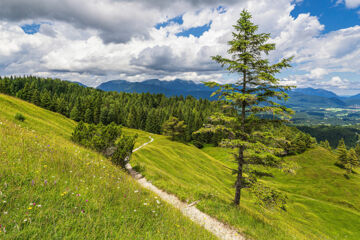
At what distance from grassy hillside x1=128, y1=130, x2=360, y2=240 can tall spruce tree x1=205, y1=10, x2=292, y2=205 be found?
1728 mm

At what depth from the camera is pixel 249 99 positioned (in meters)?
13.2

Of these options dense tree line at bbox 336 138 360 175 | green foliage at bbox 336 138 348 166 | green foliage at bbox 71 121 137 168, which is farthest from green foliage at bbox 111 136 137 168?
green foliage at bbox 336 138 348 166

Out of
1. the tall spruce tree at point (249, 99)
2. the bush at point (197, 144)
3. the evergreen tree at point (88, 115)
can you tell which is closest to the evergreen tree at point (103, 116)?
the evergreen tree at point (88, 115)

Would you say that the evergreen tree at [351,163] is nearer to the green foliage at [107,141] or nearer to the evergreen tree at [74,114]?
the green foliage at [107,141]

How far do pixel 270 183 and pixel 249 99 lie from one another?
209 feet

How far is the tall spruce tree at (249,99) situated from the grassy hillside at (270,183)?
1.73 metres

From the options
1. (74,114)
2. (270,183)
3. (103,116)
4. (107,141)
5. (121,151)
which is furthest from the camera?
(103,116)

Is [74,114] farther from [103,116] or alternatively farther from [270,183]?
[270,183]

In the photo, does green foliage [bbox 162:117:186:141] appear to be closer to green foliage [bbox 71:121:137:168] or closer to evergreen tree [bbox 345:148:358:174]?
green foliage [bbox 71:121:137:168]

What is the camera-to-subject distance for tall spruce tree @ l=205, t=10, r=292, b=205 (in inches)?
487

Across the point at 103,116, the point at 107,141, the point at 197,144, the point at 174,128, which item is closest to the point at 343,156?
the point at 197,144

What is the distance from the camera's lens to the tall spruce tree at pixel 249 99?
12359mm

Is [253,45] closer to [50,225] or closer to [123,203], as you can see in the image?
[123,203]

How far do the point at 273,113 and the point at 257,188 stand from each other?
20.2 ft
